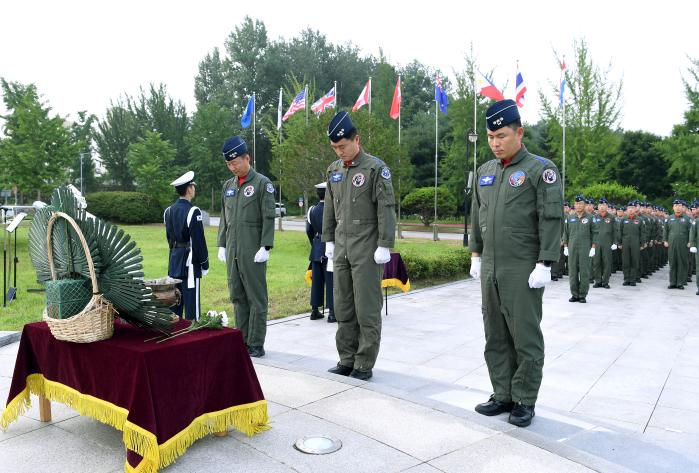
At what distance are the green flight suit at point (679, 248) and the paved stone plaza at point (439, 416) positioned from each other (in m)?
6.48

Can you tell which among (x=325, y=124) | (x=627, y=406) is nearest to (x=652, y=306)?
(x=627, y=406)

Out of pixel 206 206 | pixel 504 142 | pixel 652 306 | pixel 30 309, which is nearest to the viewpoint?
pixel 504 142

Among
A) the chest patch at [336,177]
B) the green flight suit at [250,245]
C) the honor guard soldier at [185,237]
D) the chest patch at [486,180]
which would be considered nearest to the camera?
the chest patch at [486,180]

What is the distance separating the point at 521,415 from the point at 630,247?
11729 millimetres

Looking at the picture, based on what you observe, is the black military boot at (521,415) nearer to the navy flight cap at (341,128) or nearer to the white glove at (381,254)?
the white glove at (381,254)

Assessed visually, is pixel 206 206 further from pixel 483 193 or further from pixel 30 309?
pixel 483 193

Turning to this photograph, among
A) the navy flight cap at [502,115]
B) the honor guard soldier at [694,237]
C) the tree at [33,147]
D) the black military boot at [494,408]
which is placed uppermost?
the tree at [33,147]

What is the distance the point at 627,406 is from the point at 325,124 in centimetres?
1851

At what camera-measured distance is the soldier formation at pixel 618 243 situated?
37.4ft

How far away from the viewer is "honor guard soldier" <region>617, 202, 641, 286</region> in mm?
14117

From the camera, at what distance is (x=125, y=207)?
1485 inches

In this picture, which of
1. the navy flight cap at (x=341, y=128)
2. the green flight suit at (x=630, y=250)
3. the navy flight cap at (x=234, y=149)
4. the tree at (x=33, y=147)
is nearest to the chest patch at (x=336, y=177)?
the navy flight cap at (x=341, y=128)

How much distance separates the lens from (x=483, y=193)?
4242 mm

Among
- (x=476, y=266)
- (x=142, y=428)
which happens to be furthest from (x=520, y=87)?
(x=142, y=428)
